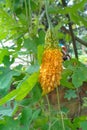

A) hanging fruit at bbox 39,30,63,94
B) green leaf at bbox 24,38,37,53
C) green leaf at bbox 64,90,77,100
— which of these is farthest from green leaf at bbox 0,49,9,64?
green leaf at bbox 64,90,77,100

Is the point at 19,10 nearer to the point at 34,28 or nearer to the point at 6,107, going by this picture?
the point at 34,28

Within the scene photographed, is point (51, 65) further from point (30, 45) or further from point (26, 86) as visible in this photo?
point (30, 45)

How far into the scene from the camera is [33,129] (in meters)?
0.85

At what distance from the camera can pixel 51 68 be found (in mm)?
580

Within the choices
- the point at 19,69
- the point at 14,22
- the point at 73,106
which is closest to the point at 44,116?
the point at 19,69

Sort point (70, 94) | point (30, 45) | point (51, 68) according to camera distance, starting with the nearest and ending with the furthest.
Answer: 1. point (51, 68)
2. point (30, 45)
3. point (70, 94)

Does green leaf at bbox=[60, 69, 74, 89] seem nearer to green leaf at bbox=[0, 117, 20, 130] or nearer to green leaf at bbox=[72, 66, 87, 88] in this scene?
green leaf at bbox=[72, 66, 87, 88]

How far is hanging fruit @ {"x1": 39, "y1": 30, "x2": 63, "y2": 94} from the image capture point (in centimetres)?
58

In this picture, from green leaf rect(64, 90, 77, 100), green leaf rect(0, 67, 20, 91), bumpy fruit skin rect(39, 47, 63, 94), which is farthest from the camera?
green leaf rect(64, 90, 77, 100)

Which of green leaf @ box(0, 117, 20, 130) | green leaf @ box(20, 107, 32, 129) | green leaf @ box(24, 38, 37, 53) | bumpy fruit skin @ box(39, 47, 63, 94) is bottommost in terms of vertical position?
green leaf @ box(0, 117, 20, 130)

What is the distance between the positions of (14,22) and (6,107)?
0.75 feet

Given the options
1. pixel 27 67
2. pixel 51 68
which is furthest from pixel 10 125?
pixel 51 68

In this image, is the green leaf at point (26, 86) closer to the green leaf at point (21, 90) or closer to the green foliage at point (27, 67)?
the green leaf at point (21, 90)

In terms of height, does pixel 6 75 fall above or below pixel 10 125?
above
